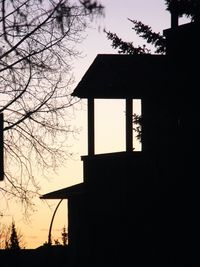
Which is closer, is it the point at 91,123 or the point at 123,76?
the point at 123,76

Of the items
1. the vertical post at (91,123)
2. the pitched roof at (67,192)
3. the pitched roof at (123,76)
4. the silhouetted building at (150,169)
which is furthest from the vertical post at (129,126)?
the pitched roof at (67,192)

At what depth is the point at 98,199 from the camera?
19.3m

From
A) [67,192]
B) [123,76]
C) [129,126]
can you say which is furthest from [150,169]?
Answer: [67,192]

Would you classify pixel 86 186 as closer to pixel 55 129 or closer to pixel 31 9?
pixel 55 129

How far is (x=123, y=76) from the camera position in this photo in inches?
765

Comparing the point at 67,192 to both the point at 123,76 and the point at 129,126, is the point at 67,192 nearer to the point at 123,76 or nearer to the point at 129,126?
the point at 129,126

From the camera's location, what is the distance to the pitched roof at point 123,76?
1773 centimetres

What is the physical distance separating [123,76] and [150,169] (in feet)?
10.5

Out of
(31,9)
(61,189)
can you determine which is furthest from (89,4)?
(61,189)

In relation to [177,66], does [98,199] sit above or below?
Result: below

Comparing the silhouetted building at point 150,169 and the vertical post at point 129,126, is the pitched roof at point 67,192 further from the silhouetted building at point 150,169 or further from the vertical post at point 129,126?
the vertical post at point 129,126

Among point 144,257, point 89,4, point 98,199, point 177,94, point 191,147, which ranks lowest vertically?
point 144,257

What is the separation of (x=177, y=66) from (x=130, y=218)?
166 inches

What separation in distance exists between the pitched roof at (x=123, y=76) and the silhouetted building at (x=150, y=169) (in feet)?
0.09
